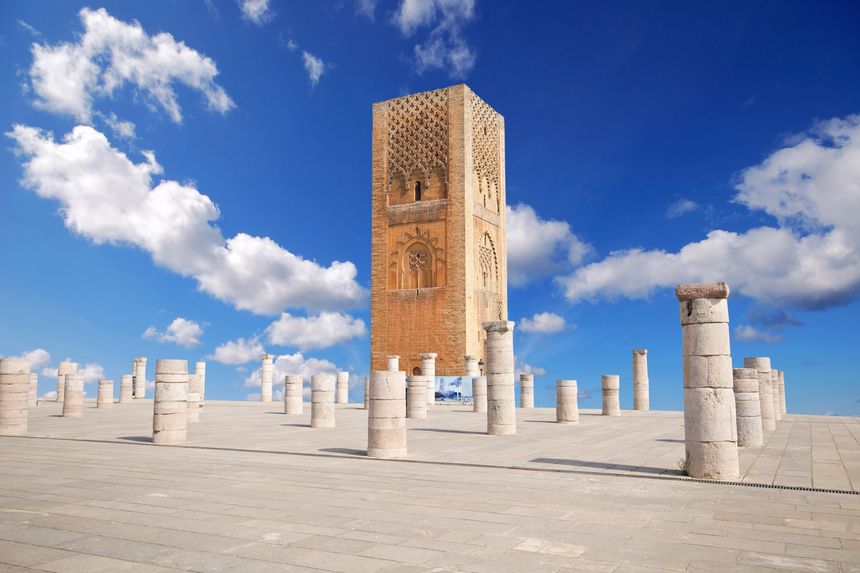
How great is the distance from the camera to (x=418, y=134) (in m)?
33.0

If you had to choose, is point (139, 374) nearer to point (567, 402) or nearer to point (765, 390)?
point (567, 402)

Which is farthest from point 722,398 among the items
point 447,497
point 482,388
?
point 482,388

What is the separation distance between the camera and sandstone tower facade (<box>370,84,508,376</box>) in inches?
1225

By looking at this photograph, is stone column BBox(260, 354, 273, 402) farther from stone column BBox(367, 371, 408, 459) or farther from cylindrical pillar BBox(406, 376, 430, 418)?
stone column BBox(367, 371, 408, 459)

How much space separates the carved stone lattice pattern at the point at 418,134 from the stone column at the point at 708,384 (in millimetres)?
25560

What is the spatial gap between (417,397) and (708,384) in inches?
407

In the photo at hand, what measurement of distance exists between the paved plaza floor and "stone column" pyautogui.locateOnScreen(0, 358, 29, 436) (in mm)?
3108

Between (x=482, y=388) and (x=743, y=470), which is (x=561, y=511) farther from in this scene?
(x=482, y=388)

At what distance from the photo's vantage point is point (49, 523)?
15.4 ft

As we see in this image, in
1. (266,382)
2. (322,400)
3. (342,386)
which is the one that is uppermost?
(266,382)

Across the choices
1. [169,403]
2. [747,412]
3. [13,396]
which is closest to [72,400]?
[13,396]

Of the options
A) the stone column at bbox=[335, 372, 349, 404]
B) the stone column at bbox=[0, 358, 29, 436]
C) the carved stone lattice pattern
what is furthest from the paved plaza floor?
the carved stone lattice pattern

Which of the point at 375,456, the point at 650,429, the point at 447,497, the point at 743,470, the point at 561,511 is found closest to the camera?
the point at 561,511

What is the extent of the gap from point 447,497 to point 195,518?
2.00 metres
